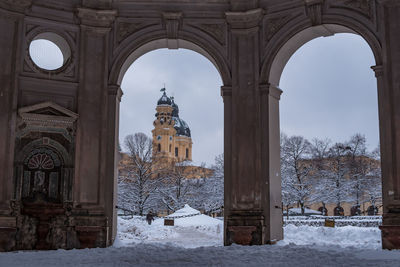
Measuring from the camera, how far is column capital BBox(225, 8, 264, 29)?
720 inches

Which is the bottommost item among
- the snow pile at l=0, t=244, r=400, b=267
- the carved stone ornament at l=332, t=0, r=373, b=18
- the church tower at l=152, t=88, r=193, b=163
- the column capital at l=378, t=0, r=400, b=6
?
the snow pile at l=0, t=244, r=400, b=267

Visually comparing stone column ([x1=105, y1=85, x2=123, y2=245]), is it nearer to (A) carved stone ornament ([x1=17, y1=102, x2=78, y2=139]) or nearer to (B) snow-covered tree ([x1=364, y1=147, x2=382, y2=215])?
(A) carved stone ornament ([x1=17, y1=102, x2=78, y2=139])

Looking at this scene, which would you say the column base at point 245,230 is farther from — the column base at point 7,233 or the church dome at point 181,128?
the church dome at point 181,128

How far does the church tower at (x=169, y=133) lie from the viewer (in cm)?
10381

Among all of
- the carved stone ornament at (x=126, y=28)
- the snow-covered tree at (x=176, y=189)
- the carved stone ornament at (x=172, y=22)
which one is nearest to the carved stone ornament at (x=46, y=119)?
the carved stone ornament at (x=126, y=28)

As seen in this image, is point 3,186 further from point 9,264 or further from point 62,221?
point 9,264

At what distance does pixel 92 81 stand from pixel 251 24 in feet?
18.7

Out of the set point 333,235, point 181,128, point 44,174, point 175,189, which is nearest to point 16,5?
point 44,174

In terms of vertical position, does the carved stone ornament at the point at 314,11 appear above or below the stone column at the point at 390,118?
above

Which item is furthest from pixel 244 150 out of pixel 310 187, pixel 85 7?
pixel 310 187

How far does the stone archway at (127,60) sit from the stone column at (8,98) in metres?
0.03

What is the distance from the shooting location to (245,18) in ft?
60.5

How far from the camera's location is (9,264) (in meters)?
11.8

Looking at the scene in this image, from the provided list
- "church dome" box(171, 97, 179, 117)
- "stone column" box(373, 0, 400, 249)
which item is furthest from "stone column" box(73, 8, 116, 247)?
"church dome" box(171, 97, 179, 117)
